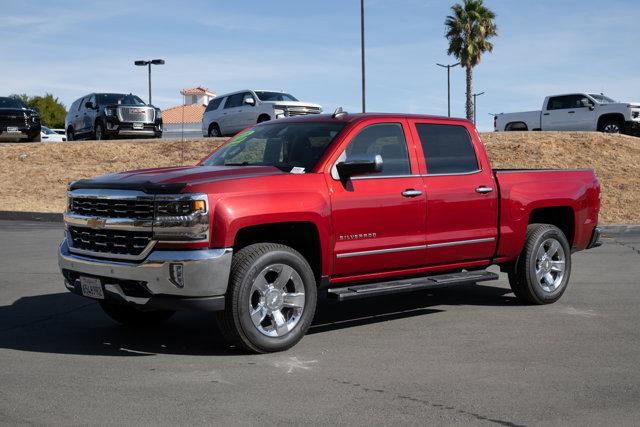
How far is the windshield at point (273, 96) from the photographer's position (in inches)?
1132

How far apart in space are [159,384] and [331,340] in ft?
6.08

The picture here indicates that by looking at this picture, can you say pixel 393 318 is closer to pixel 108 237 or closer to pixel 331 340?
pixel 331 340

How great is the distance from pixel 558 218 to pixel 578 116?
72.8 ft

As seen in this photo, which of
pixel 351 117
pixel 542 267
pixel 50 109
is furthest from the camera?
pixel 50 109

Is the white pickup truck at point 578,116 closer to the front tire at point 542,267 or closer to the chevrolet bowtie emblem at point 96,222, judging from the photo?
the front tire at point 542,267

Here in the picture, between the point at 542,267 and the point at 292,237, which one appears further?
the point at 542,267

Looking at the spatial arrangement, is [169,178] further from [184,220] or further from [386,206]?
[386,206]

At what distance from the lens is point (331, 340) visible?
7.09 m

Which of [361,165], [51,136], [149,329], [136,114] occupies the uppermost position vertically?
[136,114]

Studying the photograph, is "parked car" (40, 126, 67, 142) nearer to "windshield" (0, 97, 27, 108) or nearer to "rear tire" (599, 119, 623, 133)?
"windshield" (0, 97, 27, 108)

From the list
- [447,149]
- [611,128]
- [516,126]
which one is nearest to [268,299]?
[447,149]

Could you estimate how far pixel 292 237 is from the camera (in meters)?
7.01

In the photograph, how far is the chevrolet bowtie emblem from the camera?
6.59 meters

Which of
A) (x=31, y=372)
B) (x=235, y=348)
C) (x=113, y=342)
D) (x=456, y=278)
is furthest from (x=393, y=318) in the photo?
(x=31, y=372)
